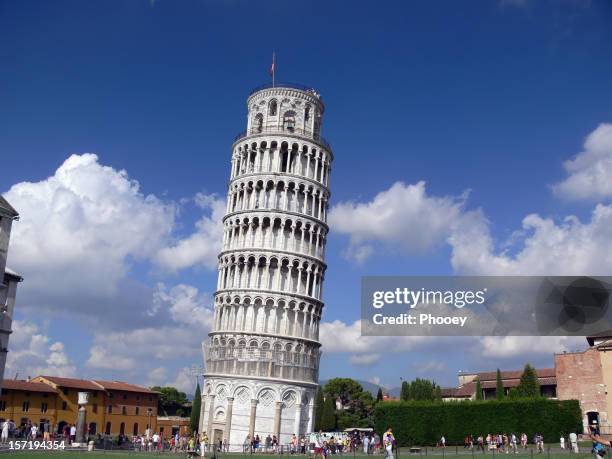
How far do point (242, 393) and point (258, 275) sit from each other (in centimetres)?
1080

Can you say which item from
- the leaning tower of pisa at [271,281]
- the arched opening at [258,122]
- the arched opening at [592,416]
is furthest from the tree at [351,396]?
Result: the arched opening at [258,122]

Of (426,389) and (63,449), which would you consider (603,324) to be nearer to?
(426,389)

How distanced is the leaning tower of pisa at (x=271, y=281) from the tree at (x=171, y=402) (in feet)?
163

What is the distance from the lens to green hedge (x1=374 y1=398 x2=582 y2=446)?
53.5 metres

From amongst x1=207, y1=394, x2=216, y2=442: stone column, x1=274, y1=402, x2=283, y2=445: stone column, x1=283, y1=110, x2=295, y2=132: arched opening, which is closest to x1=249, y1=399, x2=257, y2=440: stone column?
x1=274, y1=402, x2=283, y2=445: stone column

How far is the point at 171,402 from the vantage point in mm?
108500

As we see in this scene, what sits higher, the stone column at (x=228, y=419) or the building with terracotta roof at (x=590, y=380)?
the building with terracotta roof at (x=590, y=380)

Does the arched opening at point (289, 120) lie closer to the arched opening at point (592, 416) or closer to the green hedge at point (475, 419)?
the green hedge at point (475, 419)

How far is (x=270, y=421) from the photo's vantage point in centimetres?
5725

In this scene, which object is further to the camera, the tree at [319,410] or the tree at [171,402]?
the tree at [171,402]

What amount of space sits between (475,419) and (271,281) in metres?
21.8

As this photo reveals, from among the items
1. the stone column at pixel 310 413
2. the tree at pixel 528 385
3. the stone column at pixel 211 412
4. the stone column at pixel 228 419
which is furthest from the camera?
the tree at pixel 528 385

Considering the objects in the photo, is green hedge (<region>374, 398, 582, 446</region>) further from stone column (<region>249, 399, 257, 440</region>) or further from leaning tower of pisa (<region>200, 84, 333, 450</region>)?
stone column (<region>249, 399, 257, 440</region>)

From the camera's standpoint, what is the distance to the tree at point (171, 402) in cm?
10712
